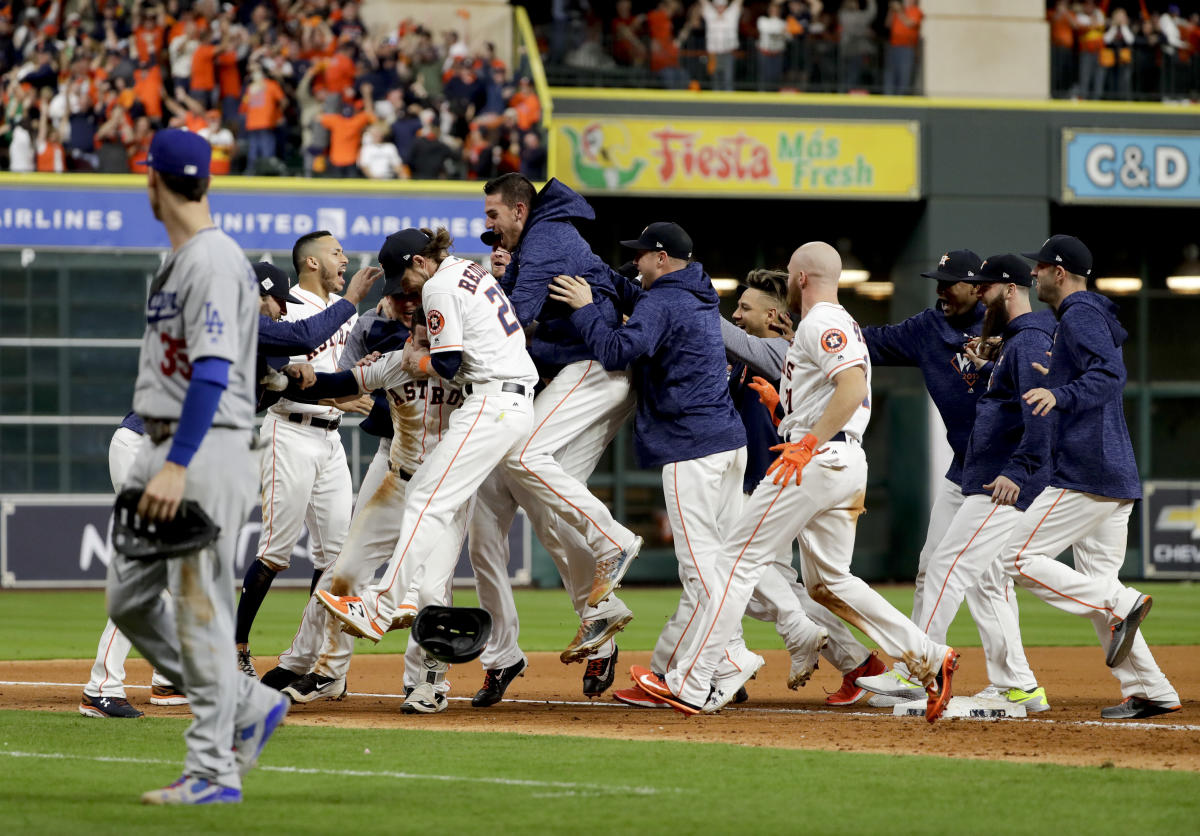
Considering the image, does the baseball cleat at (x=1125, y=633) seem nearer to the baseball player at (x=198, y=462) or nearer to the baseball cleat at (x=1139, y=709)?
the baseball cleat at (x=1139, y=709)

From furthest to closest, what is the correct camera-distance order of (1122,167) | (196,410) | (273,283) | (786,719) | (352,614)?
1. (1122,167)
2. (273,283)
3. (786,719)
4. (352,614)
5. (196,410)

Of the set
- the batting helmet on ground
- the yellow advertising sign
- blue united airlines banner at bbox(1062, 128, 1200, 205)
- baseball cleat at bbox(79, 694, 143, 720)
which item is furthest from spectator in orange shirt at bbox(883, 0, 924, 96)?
baseball cleat at bbox(79, 694, 143, 720)

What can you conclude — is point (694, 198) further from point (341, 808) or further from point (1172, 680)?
point (341, 808)

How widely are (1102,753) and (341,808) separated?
325cm

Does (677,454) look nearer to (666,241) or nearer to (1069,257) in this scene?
(666,241)

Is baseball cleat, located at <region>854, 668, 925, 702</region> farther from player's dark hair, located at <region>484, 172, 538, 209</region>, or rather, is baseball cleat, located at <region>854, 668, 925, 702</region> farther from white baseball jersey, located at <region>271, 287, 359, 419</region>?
white baseball jersey, located at <region>271, 287, 359, 419</region>

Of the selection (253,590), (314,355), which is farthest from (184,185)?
(253,590)

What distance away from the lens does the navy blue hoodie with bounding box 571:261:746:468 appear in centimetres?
849

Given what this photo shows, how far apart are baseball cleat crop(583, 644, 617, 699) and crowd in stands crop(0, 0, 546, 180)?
46.1 ft

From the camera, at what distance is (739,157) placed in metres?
24.0

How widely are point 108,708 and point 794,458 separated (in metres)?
3.47

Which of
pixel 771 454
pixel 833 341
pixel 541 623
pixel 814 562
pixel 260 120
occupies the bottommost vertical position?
pixel 541 623

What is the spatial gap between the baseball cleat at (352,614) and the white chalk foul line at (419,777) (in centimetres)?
128

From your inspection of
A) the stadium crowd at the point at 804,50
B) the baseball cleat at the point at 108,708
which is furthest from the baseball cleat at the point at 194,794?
the stadium crowd at the point at 804,50
